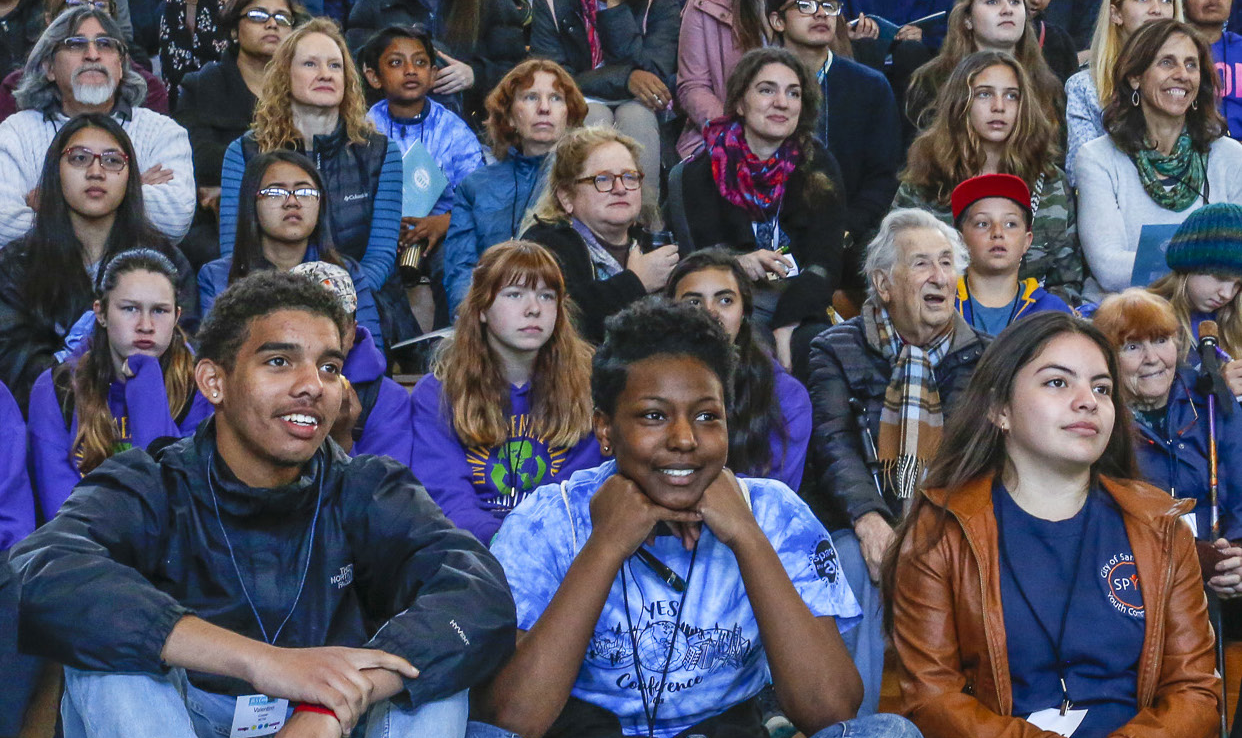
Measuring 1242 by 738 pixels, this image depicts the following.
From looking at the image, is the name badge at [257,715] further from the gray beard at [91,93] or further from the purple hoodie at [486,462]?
the gray beard at [91,93]

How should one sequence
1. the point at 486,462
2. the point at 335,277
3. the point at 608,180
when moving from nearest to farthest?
1. the point at 486,462
2. the point at 335,277
3. the point at 608,180

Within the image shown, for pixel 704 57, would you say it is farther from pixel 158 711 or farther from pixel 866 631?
pixel 158 711

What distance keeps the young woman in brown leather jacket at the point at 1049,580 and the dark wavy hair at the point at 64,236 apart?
2.80 m

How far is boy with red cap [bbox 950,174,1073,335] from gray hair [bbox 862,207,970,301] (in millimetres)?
191

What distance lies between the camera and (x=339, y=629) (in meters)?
2.74

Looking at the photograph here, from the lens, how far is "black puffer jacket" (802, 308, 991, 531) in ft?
12.7

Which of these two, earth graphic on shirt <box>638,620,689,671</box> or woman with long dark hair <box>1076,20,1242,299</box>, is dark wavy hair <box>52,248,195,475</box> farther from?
woman with long dark hair <box>1076,20,1242,299</box>

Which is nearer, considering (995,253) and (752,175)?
(995,253)

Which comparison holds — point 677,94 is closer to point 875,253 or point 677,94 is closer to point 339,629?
point 875,253

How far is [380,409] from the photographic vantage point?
157 inches

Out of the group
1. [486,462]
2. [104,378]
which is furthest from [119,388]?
[486,462]

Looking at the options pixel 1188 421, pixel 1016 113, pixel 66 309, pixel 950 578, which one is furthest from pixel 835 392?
pixel 66 309

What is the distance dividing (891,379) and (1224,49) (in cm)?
328

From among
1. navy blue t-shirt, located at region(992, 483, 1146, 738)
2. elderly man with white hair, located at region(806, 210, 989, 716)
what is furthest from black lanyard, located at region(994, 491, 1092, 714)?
elderly man with white hair, located at region(806, 210, 989, 716)
